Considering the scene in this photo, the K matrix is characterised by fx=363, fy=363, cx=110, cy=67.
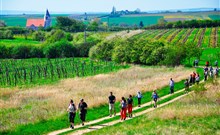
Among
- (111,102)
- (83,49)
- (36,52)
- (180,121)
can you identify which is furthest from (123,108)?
(36,52)

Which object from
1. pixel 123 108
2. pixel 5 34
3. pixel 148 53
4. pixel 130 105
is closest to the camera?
pixel 123 108

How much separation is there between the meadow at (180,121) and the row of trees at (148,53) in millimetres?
34252

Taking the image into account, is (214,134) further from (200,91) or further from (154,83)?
(154,83)

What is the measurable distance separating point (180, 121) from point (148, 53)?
1799 inches

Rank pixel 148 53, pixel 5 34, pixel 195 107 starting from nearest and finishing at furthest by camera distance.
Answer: pixel 195 107
pixel 148 53
pixel 5 34

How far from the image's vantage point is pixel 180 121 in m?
22.5

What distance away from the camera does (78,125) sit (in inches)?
933

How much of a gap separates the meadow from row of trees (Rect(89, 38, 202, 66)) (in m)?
34.3

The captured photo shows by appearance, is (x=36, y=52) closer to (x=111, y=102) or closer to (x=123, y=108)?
(x=111, y=102)

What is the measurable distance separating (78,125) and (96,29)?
15273cm

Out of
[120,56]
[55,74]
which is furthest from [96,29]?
[55,74]

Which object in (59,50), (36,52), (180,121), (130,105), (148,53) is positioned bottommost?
(36,52)

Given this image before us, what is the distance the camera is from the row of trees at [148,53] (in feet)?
206

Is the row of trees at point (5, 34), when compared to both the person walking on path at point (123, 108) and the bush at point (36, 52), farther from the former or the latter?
the person walking on path at point (123, 108)
